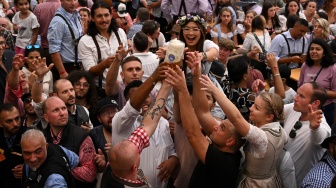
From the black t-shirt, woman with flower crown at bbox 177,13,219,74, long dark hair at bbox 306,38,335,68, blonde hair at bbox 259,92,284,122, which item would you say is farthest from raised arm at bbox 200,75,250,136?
long dark hair at bbox 306,38,335,68

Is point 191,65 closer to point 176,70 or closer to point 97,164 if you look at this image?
point 176,70

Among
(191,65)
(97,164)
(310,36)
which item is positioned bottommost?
(310,36)

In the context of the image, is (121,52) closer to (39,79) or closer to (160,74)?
(39,79)

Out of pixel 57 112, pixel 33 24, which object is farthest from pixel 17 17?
pixel 57 112

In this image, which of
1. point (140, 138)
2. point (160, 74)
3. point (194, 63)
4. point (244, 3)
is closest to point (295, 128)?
point (194, 63)

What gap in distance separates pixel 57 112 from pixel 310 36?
469 cm

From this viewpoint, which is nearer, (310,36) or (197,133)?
(197,133)

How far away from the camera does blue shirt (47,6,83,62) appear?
6277 millimetres

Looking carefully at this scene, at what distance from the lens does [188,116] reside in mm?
3770

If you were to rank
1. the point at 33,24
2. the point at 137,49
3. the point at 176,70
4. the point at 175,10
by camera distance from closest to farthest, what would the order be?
the point at 176,70, the point at 137,49, the point at 33,24, the point at 175,10

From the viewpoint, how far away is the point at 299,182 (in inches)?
175

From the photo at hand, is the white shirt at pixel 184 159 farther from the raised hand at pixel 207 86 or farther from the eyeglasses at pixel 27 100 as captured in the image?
the eyeglasses at pixel 27 100

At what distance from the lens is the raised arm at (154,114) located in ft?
12.2

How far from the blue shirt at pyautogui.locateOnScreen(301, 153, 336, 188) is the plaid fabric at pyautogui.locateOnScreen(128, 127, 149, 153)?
3.87ft
